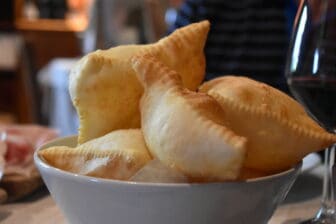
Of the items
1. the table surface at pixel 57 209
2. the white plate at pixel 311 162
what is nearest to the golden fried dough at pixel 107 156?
the table surface at pixel 57 209

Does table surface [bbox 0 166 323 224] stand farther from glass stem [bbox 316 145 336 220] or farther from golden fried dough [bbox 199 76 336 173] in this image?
golden fried dough [bbox 199 76 336 173]

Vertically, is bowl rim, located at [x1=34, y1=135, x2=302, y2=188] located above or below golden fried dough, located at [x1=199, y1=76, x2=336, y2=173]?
below

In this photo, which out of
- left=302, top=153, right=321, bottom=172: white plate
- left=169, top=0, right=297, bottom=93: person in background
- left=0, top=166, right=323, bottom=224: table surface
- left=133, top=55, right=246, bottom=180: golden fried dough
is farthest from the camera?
left=169, top=0, right=297, bottom=93: person in background

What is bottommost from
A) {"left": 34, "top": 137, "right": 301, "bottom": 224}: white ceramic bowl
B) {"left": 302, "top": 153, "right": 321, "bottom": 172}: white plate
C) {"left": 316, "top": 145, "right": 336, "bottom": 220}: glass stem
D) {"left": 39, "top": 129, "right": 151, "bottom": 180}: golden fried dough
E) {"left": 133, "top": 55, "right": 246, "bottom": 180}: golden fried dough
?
{"left": 302, "top": 153, "right": 321, "bottom": 172}: white plate

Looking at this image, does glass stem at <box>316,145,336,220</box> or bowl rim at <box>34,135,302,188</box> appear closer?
bowl rim at <box>34,135,302,188</box>

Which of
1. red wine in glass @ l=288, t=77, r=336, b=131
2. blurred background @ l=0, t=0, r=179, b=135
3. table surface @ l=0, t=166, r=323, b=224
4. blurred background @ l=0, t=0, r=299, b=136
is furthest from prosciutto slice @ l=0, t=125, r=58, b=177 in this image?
blurred background @ l=0, t=0, r=179, b=135

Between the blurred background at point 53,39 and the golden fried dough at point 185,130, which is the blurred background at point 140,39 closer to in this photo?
the blurred background at point 53,39

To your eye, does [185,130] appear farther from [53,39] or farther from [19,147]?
[53,39]

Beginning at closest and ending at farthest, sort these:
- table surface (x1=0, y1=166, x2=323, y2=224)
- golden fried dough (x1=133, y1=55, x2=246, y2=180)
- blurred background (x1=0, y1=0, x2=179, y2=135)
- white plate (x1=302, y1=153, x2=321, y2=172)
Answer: golden fried dough (x1=133, y1=55, x2=246, y2=180) < table surface (x1=0, y1=166, x2=323, y2=224) < white plate (x1=302, y1=153, x2=321, y2=172) < blurred background (x1=0, y1=0, x2=179, y2=135)
